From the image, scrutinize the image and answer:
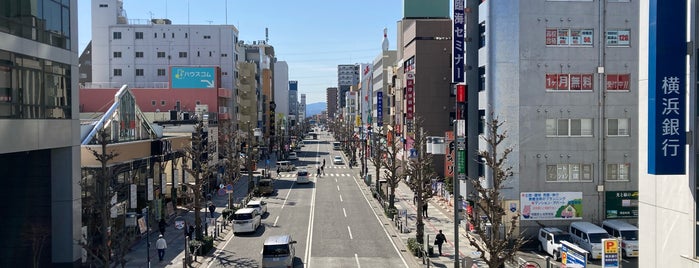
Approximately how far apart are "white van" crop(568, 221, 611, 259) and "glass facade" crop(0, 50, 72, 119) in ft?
85.5

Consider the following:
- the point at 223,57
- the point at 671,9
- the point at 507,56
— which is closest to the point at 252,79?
the point at 223,57

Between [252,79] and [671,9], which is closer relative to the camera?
[671,9]

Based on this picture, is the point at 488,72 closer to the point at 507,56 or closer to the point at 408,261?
the point at 507,56

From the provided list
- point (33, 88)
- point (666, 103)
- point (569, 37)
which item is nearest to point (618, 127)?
point (569, 37)

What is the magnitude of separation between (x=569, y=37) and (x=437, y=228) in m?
14.4

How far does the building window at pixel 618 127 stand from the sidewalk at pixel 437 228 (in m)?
10.6

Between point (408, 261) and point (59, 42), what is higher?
point (59, 42)

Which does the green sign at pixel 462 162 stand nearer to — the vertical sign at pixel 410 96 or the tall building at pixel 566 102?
the tall building at pixel 566 102

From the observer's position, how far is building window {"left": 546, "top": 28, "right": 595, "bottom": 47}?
114 ft

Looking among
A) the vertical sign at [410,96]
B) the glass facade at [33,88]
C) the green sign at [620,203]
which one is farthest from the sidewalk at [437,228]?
the glass facade at [33,88]

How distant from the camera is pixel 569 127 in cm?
3506

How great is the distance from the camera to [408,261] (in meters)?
30.1

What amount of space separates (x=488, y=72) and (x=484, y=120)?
3120 millimetres

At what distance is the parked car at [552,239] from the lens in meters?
30.7
